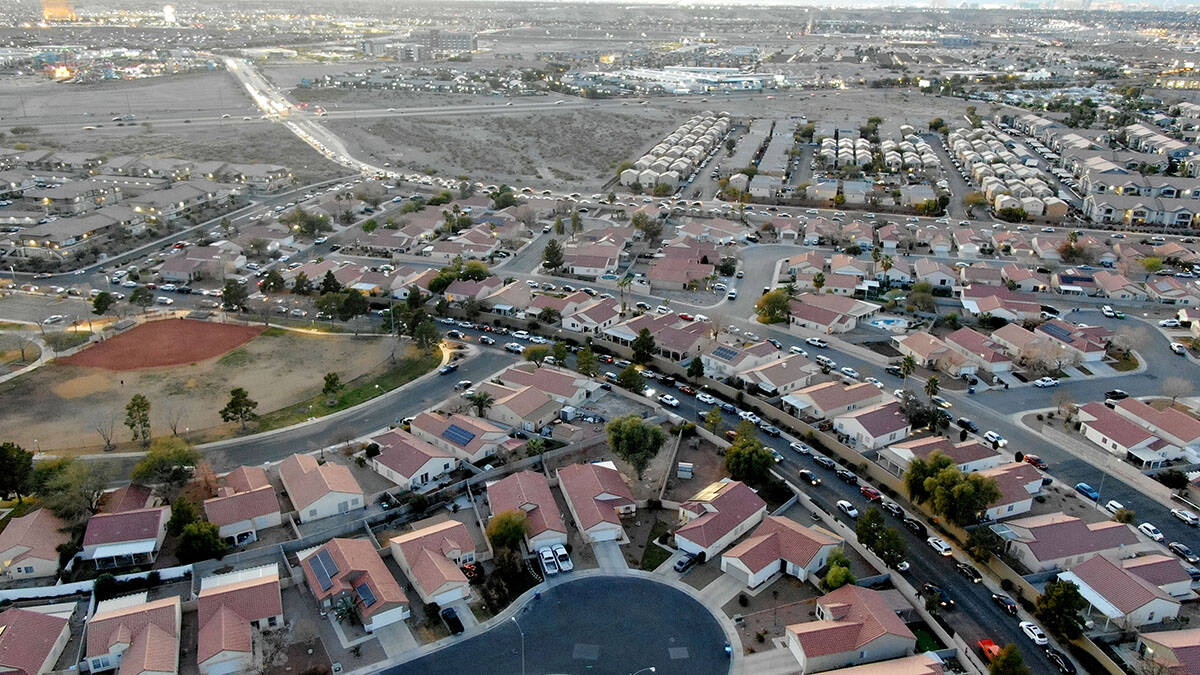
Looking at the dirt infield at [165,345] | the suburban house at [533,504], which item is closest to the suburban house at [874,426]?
the suburban house at [533,504]

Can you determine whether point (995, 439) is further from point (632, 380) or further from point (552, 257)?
point (552, 257)

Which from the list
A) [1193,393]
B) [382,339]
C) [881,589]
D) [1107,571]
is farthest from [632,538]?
[1193,393]

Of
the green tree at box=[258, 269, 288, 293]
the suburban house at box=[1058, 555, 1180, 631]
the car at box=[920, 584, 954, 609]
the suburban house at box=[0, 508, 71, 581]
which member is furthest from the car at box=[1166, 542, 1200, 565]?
the green tree at box=[258, 269, 288, 293]

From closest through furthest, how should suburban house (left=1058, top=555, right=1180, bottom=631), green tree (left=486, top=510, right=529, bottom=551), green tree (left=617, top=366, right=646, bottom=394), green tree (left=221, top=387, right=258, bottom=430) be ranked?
suburban house (left=1058, top=555, right=1180, bottom=631), green tree (left=486, top=510, right=529, bottom=551), green tree (left=221, top=387, right=258, bottom=430), green tree (left=617, top=366, right=646, bottom=394)

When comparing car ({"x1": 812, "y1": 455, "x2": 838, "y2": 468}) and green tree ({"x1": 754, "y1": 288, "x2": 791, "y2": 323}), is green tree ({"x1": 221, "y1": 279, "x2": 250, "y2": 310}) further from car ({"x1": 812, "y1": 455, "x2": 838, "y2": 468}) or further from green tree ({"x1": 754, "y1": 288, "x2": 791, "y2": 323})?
car ({"x1": 812, "y1": 455, "x2": 838, "y2": 468})

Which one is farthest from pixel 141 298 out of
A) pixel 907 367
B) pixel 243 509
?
pixel 907 367

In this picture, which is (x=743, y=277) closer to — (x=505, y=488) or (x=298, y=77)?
(x=505, y=488)
